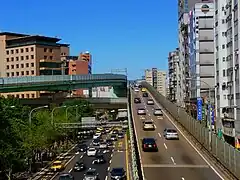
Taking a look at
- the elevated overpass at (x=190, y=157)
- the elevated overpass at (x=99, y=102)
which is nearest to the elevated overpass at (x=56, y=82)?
the elevated overpass at (x=99, y=102)

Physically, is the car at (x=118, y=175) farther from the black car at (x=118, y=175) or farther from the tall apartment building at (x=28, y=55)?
the tall apartment building at (x=28, y=55)

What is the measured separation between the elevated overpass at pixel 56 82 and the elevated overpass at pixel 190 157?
124ft

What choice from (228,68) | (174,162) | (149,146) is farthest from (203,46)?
(174,162)

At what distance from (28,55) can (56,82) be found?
68.9 metres

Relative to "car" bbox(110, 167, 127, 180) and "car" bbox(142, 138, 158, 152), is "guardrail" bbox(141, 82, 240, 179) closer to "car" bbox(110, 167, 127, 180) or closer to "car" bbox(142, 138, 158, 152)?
"car" bbox(142, 138, 158, 152)

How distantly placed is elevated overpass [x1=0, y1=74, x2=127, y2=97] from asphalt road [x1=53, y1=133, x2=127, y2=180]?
18473 mm

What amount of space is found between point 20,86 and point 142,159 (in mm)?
57308

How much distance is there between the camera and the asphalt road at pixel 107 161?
59562 millimetres

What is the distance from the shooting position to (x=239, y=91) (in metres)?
60.6

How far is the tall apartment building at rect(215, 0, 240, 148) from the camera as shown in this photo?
61.3 metres

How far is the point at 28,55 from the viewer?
17012cm

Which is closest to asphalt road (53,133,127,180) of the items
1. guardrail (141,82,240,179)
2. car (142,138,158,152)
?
car (142,138,158,152)

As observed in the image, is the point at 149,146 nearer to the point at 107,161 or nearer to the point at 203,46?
the point at 107,161

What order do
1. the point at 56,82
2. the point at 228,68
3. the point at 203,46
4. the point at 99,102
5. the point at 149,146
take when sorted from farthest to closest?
the point at 99,102 < the point at 56,82 < the point at 203,46 < the point at 228,68 < the point at 149,146
